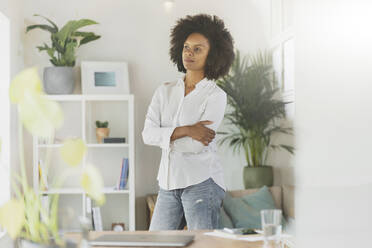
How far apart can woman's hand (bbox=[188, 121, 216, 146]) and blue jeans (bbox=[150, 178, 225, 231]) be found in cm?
14

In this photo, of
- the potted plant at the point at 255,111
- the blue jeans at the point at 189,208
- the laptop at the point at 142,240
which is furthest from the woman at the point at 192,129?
the potted plant at the point at 255,111

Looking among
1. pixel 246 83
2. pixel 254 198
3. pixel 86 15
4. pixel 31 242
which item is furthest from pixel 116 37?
pixel 31 242

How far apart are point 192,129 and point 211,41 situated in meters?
0.41

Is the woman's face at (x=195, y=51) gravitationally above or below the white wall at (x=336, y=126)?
above

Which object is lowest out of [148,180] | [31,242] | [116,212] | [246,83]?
[116,212]

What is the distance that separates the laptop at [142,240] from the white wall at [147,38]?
2.18 meters

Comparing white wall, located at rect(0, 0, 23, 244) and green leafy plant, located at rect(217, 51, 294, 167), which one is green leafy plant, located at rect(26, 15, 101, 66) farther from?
green leafy plant, located at rect(217, 51, 294, 167)

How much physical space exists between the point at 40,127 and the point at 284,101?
2.74 m

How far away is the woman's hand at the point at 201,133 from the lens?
1.76 meters

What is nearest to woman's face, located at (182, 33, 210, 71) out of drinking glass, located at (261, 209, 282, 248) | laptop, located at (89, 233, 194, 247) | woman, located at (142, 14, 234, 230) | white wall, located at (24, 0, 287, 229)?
woman, located at (142, 14, 234, 230)

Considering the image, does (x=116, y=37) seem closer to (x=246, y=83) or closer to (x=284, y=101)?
(x=246, y=83)

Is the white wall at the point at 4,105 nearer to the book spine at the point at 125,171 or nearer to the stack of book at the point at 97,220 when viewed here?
the stack of book at the point at 97,220

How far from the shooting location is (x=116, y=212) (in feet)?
10.9

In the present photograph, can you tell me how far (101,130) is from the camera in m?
3.19
